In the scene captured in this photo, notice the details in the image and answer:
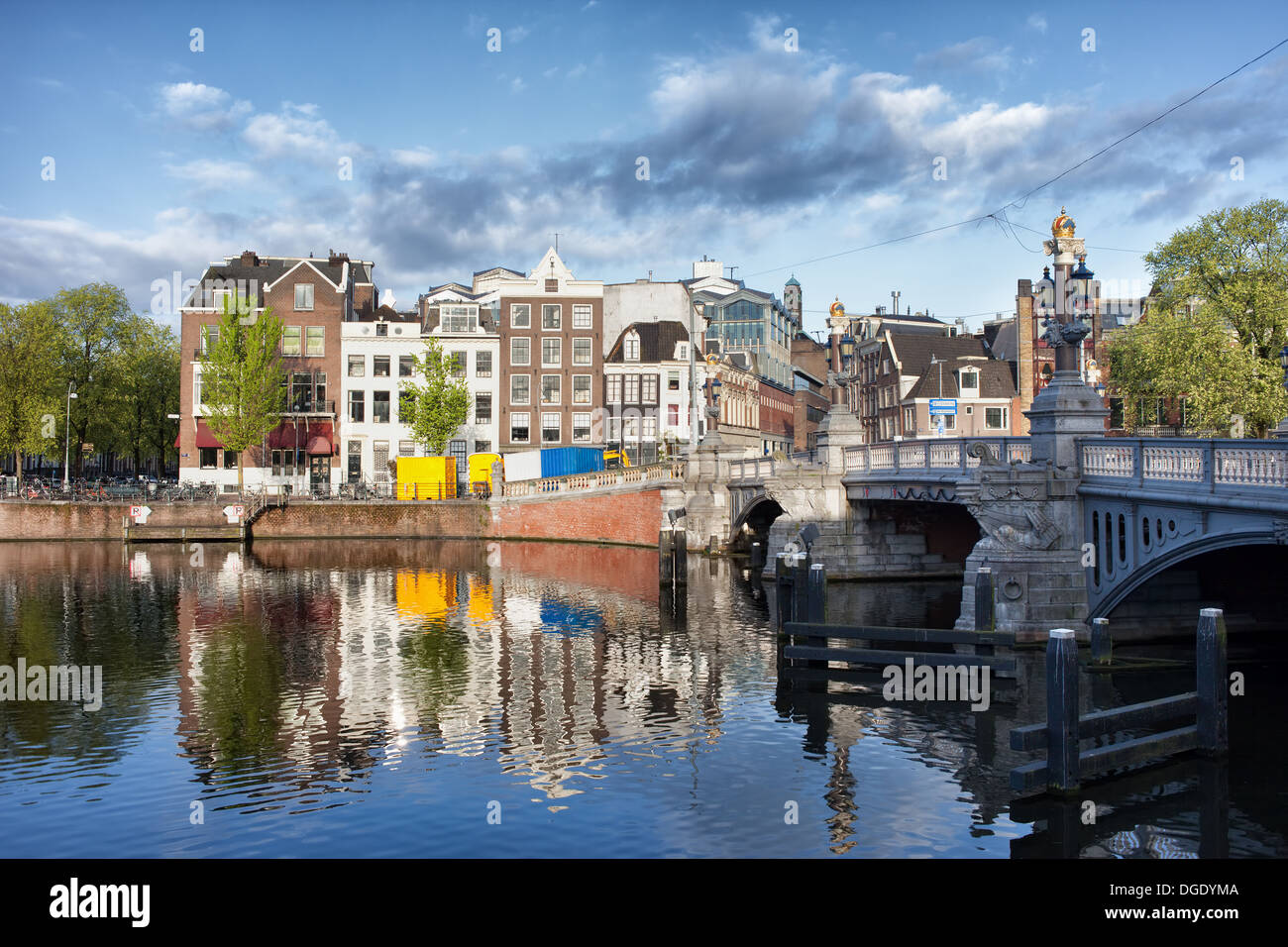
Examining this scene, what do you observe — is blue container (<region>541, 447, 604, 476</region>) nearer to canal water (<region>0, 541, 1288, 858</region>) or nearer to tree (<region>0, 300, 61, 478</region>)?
canal water (<region>0, 541, 1288, 858</region>)

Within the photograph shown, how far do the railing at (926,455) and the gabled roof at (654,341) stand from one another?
1465 inches

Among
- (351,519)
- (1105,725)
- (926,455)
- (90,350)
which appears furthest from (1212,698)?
(90,350)

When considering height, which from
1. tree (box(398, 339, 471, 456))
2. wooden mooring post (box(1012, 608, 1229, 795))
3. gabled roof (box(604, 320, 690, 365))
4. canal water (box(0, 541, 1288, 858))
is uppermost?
gabled roof (box(604, 320, 690, 365))

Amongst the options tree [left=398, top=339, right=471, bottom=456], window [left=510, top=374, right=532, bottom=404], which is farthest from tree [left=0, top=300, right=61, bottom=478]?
window [left=510, top=374, right=532, bottom=404]

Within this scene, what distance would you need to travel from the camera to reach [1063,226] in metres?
22.5

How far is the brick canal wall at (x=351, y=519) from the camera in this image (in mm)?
56438

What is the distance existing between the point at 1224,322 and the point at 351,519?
44042mm

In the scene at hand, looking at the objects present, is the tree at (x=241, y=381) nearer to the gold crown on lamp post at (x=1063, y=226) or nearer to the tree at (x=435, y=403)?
the tree at (x=435, y=403)

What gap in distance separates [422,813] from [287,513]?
47273mm

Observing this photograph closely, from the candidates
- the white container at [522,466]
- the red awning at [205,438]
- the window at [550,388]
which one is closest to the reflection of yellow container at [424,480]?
the white container at [522,466]

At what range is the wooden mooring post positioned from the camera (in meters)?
14.0

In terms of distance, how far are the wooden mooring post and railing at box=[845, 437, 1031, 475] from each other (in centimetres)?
869
